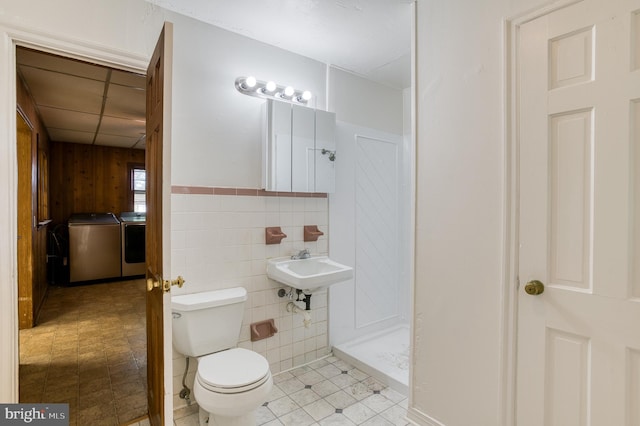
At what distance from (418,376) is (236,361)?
1.00 m

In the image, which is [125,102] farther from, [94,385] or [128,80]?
[94,385]

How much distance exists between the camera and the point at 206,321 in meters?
1.91

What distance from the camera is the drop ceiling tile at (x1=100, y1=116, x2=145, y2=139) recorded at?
4.25m

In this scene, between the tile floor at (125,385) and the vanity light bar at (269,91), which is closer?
the tile floor at (125,385)

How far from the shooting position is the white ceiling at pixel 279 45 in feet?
6.34

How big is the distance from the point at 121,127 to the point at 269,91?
130 inches

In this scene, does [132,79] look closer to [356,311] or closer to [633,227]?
[356,311]

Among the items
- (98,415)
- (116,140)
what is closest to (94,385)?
(98,415)

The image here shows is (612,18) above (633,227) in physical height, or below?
above

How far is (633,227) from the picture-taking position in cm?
116

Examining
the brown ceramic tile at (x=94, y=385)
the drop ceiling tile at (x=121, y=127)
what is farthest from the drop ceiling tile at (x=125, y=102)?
the brown ceramic tile at (x=94, y=385)

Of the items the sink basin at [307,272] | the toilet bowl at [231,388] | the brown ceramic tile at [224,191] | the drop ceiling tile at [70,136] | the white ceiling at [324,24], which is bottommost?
the toilet bowl at [231,388]

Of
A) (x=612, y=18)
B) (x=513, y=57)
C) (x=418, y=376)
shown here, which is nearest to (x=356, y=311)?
(x=418, y=376)

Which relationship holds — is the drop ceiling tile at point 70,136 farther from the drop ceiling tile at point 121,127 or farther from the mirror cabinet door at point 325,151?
the mirror cabinet door at point 325,151
